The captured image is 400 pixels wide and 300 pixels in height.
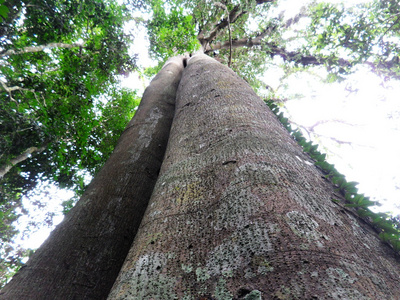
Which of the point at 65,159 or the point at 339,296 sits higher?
the point at 65,159

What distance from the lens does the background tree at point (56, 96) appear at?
10.2 ft

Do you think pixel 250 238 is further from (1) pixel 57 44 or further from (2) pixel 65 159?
(1) pixel 57 44

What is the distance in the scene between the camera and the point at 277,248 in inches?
24.0

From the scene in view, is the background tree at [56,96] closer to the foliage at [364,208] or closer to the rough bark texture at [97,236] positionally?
the rough bark texture at [97,236]

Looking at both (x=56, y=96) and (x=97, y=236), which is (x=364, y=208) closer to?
(x=97, y=236)

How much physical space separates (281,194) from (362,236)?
342 mm

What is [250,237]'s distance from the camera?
67cm

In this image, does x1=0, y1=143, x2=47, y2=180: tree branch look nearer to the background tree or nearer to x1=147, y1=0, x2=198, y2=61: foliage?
the background tree

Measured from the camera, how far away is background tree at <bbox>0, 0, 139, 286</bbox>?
312 cm

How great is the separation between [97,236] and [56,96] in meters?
3.14

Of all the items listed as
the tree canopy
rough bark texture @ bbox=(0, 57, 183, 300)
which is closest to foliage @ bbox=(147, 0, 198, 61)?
the tree canopy

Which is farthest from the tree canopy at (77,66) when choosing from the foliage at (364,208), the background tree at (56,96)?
the foliage at (364,208)

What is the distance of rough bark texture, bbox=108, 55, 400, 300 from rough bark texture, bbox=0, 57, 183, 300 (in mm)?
437

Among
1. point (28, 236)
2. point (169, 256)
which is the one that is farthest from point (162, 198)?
point (28, 236)
